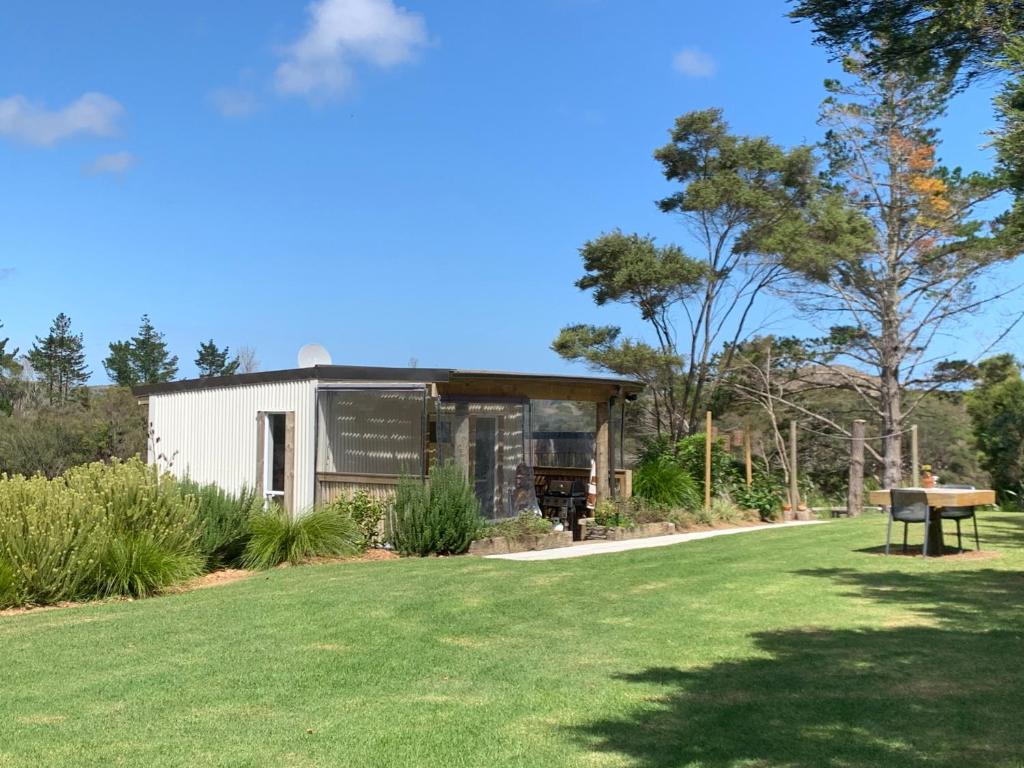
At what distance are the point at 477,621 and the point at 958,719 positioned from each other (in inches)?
142

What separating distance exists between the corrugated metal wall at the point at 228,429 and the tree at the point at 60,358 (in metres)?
27.6

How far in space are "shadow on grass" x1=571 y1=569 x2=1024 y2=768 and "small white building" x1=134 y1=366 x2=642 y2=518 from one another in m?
7.32

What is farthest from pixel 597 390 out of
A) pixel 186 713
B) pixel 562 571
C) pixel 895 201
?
pixel 895 201

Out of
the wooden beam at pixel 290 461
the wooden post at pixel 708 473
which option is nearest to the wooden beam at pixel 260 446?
the wooden beam at pixel 290 461

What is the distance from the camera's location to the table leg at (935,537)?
984cm

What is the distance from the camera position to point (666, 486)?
16094 mm

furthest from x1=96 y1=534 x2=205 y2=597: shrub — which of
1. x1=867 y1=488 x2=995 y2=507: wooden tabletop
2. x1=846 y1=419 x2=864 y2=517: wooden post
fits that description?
x1=846 y1=419 x2=864 y2=517: wooden post

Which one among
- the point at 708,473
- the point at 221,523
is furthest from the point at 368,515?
the point at 708,473

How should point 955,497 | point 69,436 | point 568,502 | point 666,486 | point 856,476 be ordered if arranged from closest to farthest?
point 955,497 < point 568,502 < point 666,486 < point 856,476 < point 69,436

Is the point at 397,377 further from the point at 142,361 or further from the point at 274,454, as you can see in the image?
the point at 142,361

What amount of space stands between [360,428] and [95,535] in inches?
196

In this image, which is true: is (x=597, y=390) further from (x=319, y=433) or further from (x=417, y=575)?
(x=417, y=575)

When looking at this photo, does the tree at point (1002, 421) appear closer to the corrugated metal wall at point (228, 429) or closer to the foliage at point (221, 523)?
the corrugated metal wall at point (228, 429)

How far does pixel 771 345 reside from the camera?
24000mm
